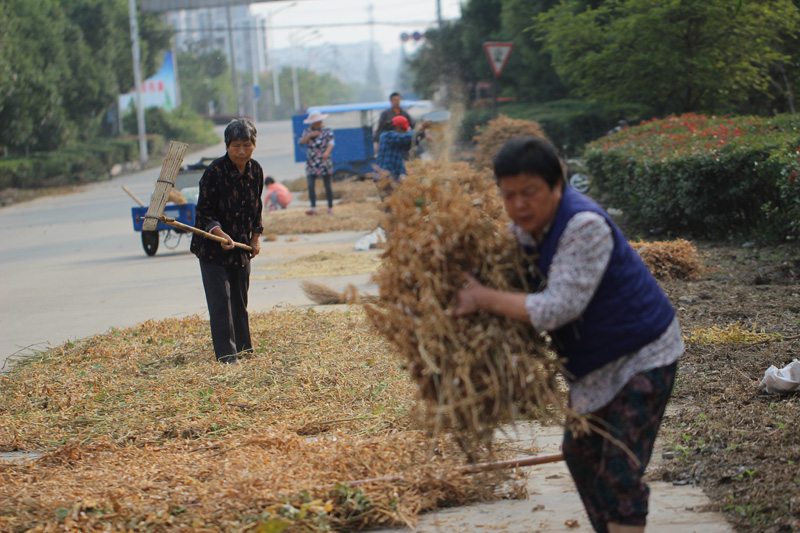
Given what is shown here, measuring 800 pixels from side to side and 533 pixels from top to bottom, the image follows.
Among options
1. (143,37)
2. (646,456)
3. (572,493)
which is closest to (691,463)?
(572,493)

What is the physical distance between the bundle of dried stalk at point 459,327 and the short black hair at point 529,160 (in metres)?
0.26

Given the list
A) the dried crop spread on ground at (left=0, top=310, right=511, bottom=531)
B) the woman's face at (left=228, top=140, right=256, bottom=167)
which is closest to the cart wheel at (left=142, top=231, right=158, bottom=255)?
the dried crop spread on ground at (left=0, top=310, right=511, bottom=531)

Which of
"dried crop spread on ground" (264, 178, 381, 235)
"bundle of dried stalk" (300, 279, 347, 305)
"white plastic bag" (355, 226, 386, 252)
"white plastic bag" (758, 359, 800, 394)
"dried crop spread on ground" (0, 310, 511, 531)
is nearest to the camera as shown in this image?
"dried crop spread on ground" (0, 310, 511, 531)

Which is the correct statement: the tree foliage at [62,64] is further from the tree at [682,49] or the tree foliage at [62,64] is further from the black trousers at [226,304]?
the black trousers at [226,304]

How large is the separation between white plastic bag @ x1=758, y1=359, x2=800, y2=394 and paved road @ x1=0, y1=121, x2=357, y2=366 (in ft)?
16.8

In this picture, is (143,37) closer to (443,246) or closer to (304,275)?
(304,275)

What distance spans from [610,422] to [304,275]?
25.5 ft

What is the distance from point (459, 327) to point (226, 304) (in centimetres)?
368

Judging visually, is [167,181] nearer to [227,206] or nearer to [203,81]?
[227,206]

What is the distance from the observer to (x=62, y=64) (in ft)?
107

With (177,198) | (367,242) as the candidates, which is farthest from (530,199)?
(177,198)

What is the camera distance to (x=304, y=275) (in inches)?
402

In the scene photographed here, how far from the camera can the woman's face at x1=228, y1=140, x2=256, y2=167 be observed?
580 centimetres

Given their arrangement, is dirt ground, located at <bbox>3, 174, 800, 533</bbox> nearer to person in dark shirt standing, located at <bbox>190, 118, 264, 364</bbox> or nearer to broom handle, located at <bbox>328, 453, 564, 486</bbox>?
broom handle, located at <bbox>328, 453, 564, 486</bbox>
